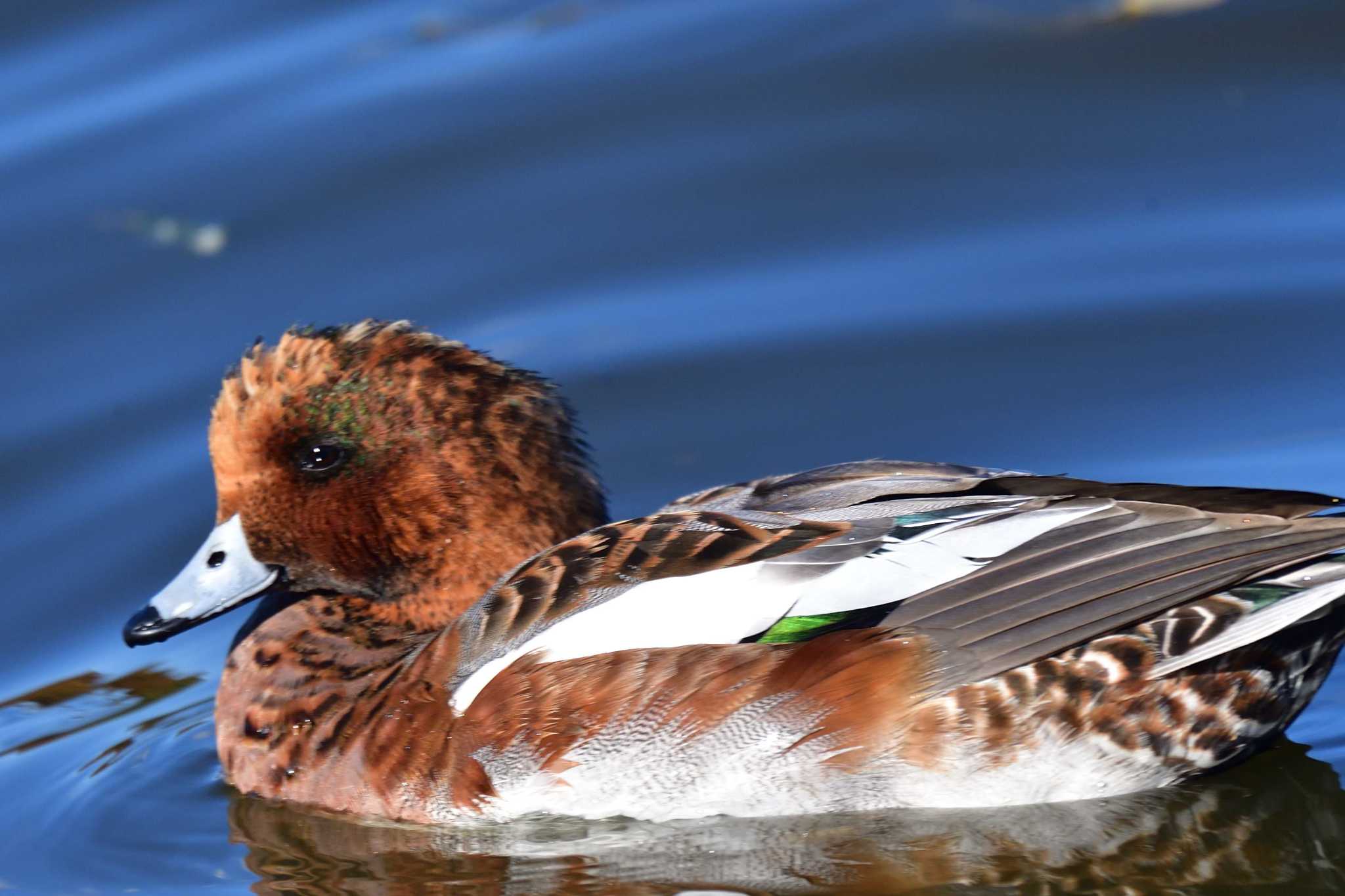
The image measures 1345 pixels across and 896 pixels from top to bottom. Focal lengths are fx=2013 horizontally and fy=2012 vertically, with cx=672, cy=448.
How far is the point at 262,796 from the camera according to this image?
523cm

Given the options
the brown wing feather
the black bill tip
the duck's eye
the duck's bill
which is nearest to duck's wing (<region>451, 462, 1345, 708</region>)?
the brown wing feather

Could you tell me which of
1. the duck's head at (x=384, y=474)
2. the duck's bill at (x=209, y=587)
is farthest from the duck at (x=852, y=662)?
the duck's bill at (x=209, y=587)

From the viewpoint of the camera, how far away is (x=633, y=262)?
7.86m

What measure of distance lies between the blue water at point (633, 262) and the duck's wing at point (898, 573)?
0.56 meters

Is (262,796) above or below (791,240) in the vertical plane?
below

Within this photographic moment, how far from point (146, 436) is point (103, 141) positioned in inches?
80.0

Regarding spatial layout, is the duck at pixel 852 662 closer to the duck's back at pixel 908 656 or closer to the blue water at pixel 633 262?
the duck's back at pixel 908 656

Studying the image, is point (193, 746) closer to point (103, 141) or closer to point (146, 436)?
point (146, 436)

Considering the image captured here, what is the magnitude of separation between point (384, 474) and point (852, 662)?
1483 millimetres

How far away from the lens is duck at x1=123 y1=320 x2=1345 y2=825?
4535 millimetres

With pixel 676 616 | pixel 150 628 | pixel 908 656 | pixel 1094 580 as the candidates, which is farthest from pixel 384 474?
pixel 1094 580

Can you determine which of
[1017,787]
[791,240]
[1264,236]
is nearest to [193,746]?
[1017,787]

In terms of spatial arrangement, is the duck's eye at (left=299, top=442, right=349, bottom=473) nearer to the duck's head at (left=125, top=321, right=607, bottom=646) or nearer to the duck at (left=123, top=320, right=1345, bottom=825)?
the duck's head at (left=125, top=321, right=607, bottom=646)

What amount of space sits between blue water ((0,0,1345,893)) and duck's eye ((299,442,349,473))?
898 millimetres
